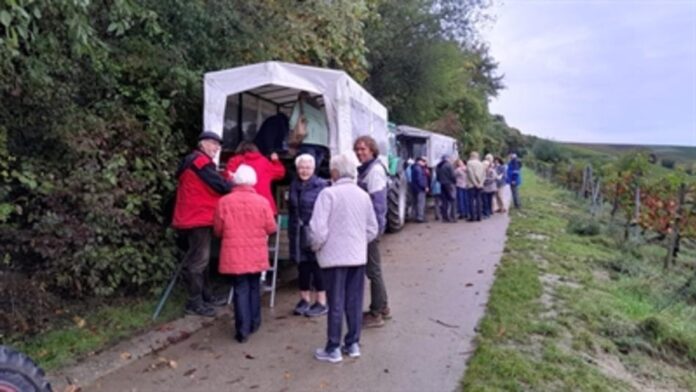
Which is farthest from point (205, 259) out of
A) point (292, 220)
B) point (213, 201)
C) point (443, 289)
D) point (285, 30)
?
point (285, 30)

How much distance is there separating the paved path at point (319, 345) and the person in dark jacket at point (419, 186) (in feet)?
20.9

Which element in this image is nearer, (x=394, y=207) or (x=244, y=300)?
(x=244, y=300)

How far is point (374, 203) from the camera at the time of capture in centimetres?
540

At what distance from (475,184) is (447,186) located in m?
0.70

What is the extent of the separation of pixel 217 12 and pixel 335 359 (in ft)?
16.1

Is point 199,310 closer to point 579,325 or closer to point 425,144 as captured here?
point 579,325

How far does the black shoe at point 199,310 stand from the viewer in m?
5.80

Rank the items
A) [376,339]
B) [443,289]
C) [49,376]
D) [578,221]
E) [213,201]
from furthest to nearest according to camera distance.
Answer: [578,221] → [443,289] → [213,201] → [376,339] → [49,376]

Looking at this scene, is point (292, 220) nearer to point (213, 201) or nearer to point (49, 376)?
point (213, 201)

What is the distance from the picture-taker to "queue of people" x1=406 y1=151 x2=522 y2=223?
1373 centimetres

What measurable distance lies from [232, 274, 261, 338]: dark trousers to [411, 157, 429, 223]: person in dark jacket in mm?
8756

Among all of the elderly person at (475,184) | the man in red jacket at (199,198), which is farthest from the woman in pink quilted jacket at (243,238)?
the elderly person at (475,184)

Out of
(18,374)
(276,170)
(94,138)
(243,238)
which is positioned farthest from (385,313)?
(18,374)

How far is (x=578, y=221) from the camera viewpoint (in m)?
14.2
